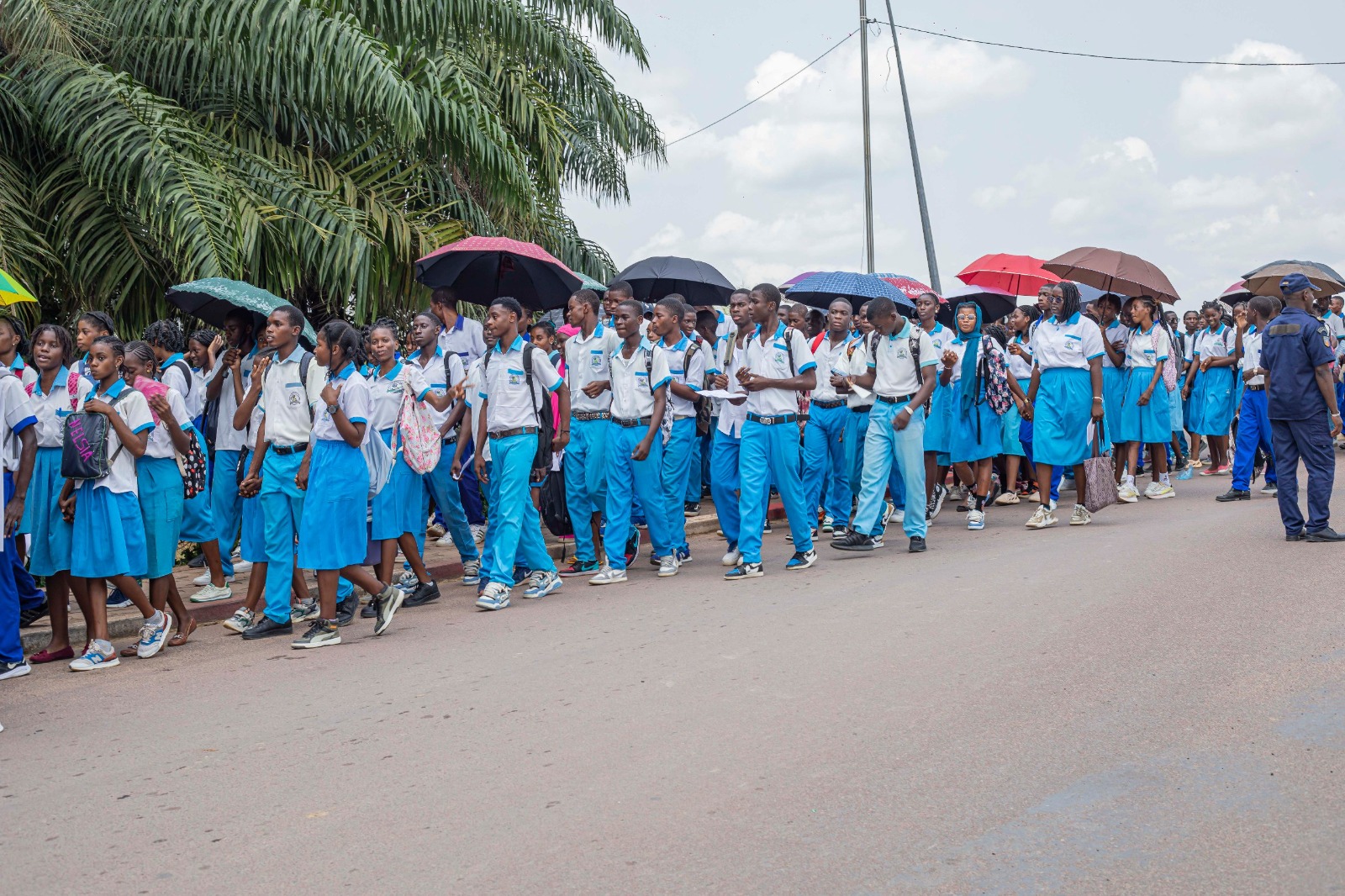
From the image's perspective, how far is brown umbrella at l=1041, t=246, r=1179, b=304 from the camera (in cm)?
1278

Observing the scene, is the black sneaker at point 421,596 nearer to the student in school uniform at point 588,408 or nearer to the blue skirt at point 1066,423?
the student in school uniform at point 588,408

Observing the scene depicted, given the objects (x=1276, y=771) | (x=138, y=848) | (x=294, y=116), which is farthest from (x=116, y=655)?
(x=294, y=116)

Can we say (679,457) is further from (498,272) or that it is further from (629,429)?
(498,272)

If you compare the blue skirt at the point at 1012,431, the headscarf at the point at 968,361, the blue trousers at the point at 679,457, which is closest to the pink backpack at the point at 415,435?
the blue trousers at the point at 679,457

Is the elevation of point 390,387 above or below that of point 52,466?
above

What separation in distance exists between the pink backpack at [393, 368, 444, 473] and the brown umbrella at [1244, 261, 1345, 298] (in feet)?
32.4

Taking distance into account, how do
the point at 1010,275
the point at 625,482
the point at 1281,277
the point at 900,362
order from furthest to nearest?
the point at 1010,275
the point at 1281,277
the point at 900,362
the point at 625,482

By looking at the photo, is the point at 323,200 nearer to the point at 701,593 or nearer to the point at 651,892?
the point at 701,593

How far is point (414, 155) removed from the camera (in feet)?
47.6

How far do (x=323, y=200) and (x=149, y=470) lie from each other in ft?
20.0

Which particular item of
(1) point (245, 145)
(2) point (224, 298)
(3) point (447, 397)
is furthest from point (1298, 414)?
(1) point (245, 145)

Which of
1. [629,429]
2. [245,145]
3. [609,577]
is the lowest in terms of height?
[609,577]

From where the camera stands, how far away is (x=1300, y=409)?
9.60 metres

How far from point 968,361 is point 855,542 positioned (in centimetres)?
314
